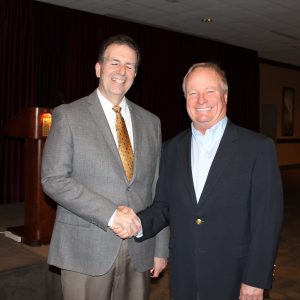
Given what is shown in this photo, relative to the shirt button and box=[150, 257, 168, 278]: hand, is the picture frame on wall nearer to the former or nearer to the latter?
box=[150, 257, 168, 278]: hand

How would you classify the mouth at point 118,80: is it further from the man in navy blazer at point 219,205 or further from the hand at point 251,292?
the hand at point 251,292

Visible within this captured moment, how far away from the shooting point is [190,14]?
7188 mm

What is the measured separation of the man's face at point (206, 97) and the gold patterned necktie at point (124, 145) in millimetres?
344

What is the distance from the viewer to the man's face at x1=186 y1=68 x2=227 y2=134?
1.82 metres

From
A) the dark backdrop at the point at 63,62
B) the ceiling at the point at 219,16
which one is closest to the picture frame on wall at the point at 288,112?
the ceiling at the point at 219,16

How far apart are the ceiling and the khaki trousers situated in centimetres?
529

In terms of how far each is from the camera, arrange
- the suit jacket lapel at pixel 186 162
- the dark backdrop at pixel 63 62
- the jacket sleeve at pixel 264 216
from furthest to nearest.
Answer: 1. the dark backdrop at pixel 63 62
2. the suit jacket lapel at pixel 186 162
3. the jacket sleeve at pixel 264 216

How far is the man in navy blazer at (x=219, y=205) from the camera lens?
1.72m

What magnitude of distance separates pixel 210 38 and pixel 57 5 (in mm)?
3938

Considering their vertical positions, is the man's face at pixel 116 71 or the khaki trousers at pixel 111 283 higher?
the man's face at pixel 116 71

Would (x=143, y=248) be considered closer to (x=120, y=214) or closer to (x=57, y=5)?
(x=120, y=214)

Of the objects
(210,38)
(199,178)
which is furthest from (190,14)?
(199,178)

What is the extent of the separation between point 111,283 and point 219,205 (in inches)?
25.6

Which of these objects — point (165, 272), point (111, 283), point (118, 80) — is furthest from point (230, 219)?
point (165, 272)
